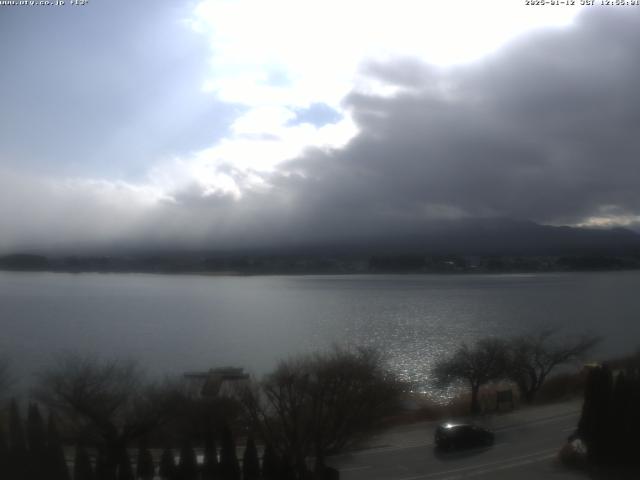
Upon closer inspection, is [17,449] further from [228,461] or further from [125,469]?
[228,461]

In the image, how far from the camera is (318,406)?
7.76m

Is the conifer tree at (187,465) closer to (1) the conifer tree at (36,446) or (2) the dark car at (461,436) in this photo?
(1) the conifer tree at (36,446)

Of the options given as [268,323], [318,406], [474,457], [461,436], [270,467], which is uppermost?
[318,406]

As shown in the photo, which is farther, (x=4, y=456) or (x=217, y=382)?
(x=217, y=382)

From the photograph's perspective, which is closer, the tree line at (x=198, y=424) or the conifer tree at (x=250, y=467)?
the tree line at (x=198, y=424)

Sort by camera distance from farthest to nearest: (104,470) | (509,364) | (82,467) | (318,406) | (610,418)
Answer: (509,364), (318,406), (610,418), (104,470), (82,467)

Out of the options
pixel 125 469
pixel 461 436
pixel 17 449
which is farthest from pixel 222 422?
pixel 461 436

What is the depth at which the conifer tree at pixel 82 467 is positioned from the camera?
575 cm

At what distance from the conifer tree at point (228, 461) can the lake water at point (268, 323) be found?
7.18m

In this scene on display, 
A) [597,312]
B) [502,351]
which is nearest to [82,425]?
[502,351]

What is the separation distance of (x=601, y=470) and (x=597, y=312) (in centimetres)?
2503

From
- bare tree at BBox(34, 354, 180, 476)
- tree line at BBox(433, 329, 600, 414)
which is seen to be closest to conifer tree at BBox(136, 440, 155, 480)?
bare tree at BBox(34, 354, 180, 476)

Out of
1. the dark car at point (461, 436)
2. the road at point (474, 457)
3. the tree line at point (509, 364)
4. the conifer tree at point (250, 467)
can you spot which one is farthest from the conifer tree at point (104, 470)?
the tree line at point (509, 364)

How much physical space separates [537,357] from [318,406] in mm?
7948
